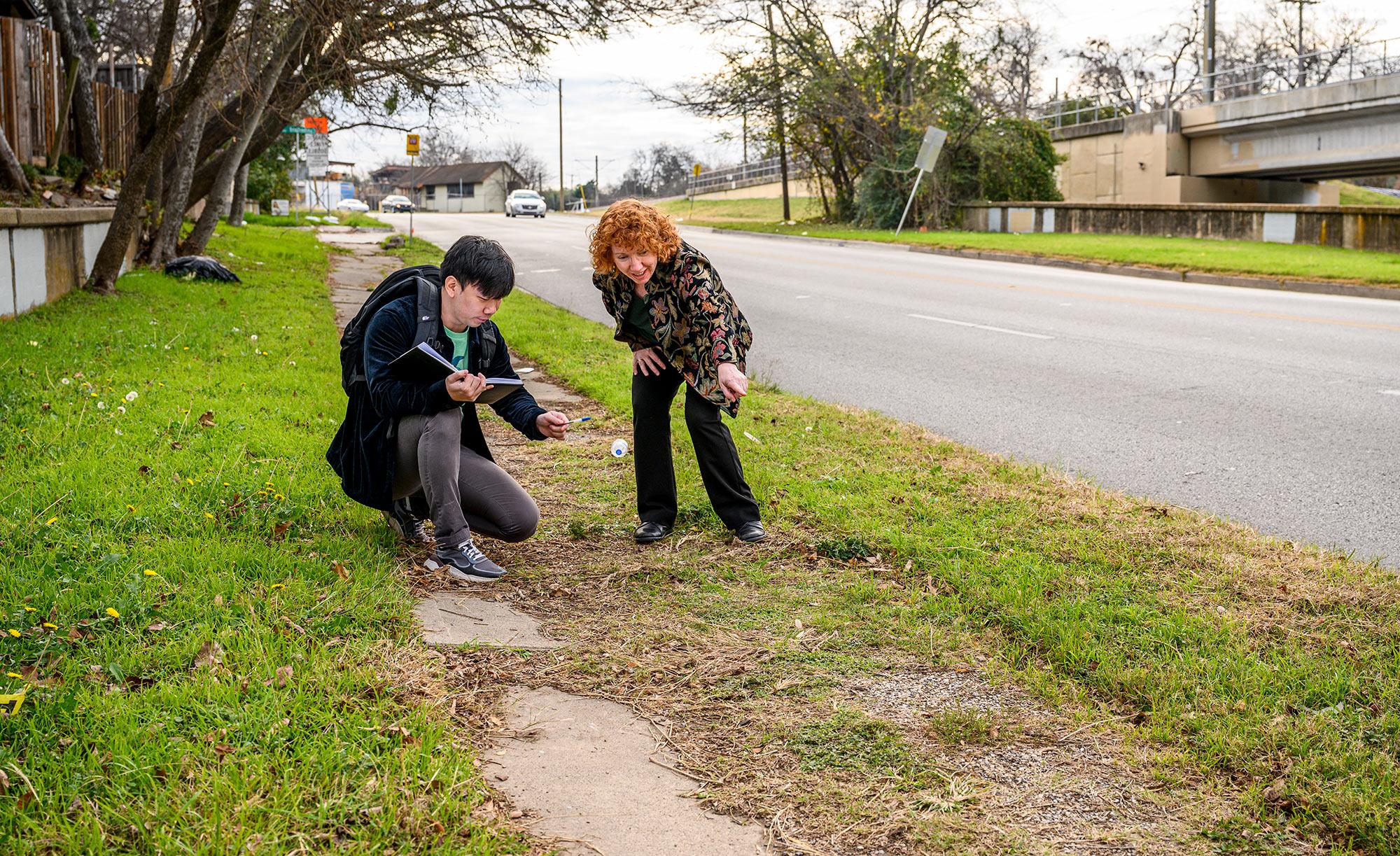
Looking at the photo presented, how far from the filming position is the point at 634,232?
4.66 m

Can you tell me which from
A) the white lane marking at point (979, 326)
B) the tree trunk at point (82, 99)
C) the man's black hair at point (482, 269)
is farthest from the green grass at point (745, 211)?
the man's black hair at point (482, 269)

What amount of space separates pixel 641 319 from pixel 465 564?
50.4 inches

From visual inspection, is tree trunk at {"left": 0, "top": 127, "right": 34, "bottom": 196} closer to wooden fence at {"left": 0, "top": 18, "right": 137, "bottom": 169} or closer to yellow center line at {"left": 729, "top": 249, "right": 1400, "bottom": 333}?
wooden fence at {"left": 0, "top": 18, "right": 137, "bottom": 169}

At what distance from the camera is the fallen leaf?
11.1ft

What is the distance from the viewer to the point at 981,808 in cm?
291

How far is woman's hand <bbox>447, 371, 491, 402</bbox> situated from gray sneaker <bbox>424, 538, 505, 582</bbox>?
69 centimetres

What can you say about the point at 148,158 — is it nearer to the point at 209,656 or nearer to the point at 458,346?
the point at 458,346

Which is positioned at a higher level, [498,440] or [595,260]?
[595,260]

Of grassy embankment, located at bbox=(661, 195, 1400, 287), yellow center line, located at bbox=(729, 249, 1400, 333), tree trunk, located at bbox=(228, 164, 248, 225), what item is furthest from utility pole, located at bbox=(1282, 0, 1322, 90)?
tree trunk, located at bbox=(228, 164, 248, 225)

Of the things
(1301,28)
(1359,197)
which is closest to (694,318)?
(1359,197)

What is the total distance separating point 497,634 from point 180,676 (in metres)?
1.10

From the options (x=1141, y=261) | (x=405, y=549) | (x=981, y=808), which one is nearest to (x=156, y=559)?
(x=405, y=549)

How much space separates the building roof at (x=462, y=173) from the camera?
10450cm

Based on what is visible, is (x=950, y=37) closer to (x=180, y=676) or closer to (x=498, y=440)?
(x=498, y=440)
